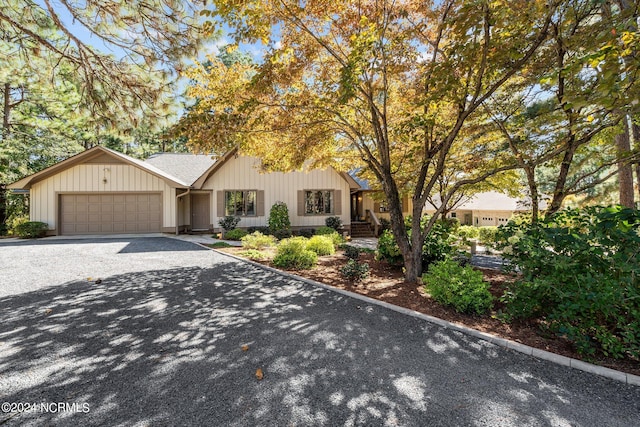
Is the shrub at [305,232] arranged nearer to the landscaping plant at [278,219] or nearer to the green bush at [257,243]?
the landscaping plant at [278,219]

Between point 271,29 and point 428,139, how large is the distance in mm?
3958

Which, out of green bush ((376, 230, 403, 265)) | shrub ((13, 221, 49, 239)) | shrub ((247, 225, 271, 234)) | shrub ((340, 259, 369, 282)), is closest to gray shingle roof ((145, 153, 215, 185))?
shrub ((247, 225, 271, 234))

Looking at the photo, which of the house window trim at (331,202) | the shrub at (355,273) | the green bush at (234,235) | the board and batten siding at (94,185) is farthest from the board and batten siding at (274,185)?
the shrub at (355,273)

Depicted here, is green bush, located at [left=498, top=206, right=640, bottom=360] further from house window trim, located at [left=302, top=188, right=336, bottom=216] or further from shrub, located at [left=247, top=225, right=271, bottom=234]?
house window trim, located at [left=302, top=188, right=336, bottom=216]

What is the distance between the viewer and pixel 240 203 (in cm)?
1502

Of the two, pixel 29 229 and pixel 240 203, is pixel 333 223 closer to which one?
pixel 240 203

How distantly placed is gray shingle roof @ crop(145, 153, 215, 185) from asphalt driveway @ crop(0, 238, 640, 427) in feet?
41.3

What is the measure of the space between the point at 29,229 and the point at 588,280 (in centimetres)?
1898

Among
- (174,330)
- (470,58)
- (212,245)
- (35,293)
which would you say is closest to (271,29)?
(470,58)

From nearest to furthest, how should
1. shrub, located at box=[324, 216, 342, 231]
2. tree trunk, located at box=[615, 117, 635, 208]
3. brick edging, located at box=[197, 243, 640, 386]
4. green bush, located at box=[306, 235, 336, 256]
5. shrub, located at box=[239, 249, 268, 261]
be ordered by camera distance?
brick edging, located at box=[197, 243, 640, 386] → tree trunk, located at box=[615, 117, 635, 208] → shrub, located at box=[239, 249, 268, 261] → green bush, located at box=[306, 235, 336, 256] → shrub, located at box=[324, 216, 342, 231]

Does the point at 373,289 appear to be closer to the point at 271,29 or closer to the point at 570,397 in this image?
the point at 570,397

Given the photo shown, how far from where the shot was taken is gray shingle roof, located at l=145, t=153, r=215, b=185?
16.7m

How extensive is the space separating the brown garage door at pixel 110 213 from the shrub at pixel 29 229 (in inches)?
36.5

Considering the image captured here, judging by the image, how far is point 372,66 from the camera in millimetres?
5285
